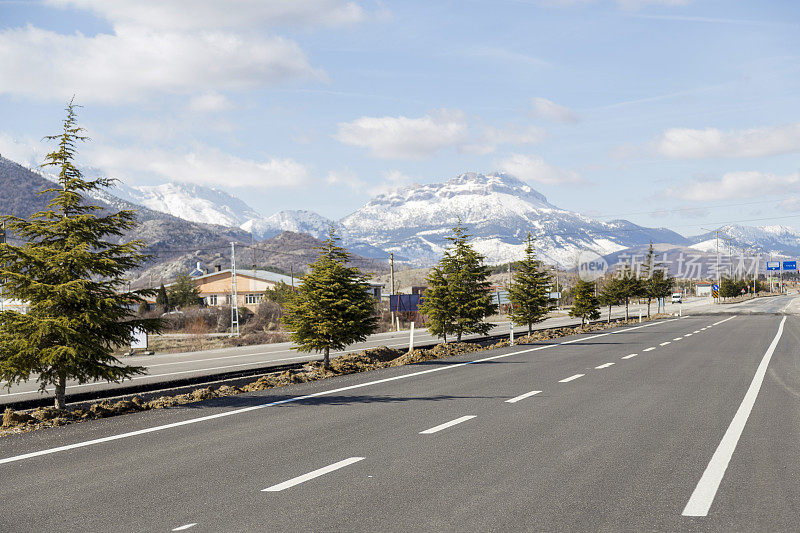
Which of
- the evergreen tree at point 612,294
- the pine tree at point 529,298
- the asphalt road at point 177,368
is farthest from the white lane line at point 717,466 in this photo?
the evergreen tree at point 612,294

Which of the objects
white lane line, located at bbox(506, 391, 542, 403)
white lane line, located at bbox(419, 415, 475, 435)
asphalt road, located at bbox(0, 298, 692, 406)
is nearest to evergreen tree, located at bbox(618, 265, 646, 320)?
asphalt road, located at bbox(0, 298, 692, 406)

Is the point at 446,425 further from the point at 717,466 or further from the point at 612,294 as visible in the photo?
the point at 612,294

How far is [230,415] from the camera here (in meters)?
11.4

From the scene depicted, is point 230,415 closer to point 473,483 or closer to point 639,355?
point 473,483

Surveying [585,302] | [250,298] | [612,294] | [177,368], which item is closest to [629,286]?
[612,294]

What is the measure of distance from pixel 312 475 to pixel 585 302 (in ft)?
163

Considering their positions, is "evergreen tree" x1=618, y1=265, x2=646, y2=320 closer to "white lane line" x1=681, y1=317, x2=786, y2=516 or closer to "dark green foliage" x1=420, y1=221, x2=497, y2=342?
"dark green foliage" x1=420, y1=221, x2=497, y2=342

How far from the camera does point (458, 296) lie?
31.4 metres

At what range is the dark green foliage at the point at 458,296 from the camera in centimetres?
3130

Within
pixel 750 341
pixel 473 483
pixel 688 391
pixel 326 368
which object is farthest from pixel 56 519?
pixel 750 341

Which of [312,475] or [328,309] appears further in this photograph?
[328,309]

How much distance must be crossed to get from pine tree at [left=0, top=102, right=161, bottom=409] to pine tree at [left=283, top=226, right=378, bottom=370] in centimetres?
923

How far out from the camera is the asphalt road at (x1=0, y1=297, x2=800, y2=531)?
576cm

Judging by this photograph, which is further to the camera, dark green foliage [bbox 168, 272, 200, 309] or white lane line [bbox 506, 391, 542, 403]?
dark green foliage [bbox 168, 272, 200, 309]
